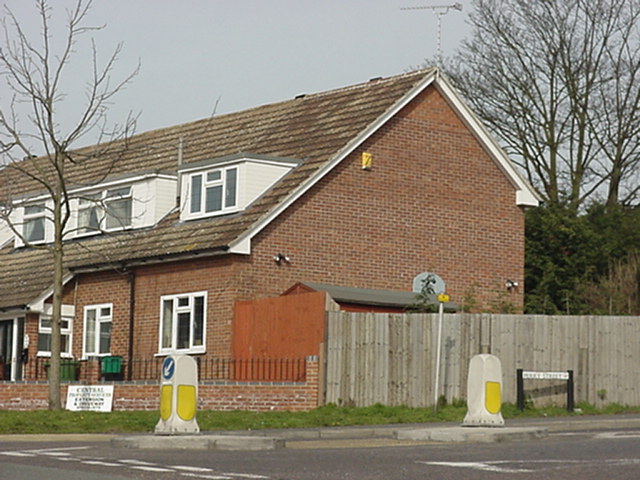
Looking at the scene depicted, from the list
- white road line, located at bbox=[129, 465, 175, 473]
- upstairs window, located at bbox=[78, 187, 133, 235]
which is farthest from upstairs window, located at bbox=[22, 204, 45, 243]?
white road line, located at bbox=[129, 465, 175, 473]

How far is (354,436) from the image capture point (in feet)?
70.6

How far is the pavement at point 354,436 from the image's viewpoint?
17.9 m

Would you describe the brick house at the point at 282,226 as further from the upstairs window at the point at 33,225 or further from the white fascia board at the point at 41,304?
the upstairs window at the point at 33,225

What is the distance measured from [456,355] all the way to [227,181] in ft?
28.4

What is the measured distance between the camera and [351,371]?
87.7 ft

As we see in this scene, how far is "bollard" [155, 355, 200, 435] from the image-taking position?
1873 cm

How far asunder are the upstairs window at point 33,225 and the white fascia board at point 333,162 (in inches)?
390

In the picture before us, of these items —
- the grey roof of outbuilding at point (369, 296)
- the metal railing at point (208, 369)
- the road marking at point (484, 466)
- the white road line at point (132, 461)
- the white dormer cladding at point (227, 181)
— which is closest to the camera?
the road marking at point (484, 466)

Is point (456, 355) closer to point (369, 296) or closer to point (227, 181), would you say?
point (369, 296)

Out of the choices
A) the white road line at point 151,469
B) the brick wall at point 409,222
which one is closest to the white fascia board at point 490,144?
the brick wall at point 409,222

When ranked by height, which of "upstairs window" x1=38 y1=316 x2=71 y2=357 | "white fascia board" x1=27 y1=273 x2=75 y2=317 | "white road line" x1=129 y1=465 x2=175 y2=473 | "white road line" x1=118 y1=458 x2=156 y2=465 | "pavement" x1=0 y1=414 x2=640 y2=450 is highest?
"white fascia board" x1=27 y1=273 x2=75 y2=317

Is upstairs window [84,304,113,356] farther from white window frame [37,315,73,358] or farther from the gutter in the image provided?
the gutter

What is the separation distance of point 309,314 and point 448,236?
25.4 ft

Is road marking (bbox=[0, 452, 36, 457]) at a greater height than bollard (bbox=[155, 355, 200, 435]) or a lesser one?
lesser
